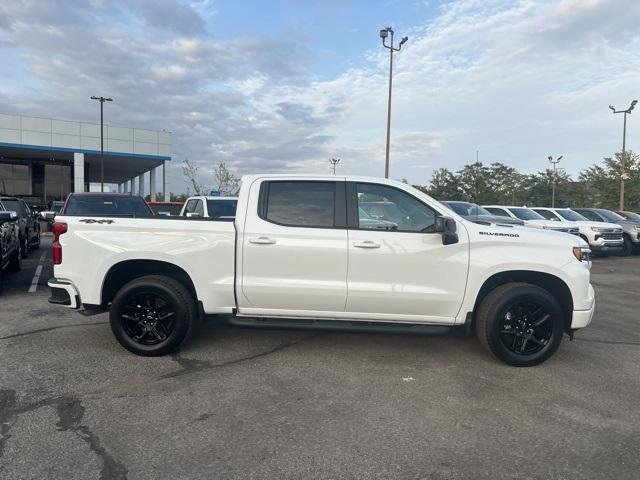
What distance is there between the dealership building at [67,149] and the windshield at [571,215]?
29.7m

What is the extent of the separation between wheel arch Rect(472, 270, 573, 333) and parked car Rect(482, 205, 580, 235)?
37.4 feet

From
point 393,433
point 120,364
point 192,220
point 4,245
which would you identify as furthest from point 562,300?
point 4,245

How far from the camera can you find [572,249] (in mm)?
4691

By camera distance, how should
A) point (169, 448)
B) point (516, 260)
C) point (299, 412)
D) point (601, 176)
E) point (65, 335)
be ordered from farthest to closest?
point (601, 176) → point (65, 335) → point (516, 260) → point (299, 412) → point (169, 448)

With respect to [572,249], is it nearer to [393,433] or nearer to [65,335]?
[393,433]

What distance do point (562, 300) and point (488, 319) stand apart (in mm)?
899

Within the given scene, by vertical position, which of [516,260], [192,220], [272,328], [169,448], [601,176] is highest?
[601,176]

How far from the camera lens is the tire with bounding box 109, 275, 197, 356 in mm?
4734

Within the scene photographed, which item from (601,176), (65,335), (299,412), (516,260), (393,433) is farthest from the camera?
(601,176)

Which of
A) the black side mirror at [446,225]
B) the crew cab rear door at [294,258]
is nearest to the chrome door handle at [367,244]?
the crew cab rear door at [294,258]

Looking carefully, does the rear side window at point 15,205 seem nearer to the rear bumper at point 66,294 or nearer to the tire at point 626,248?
the rear bumper at point 66,294

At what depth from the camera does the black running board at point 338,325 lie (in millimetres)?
4609

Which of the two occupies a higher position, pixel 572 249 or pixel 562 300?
pixel 572 249

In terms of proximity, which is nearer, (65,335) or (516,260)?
(516,260)
